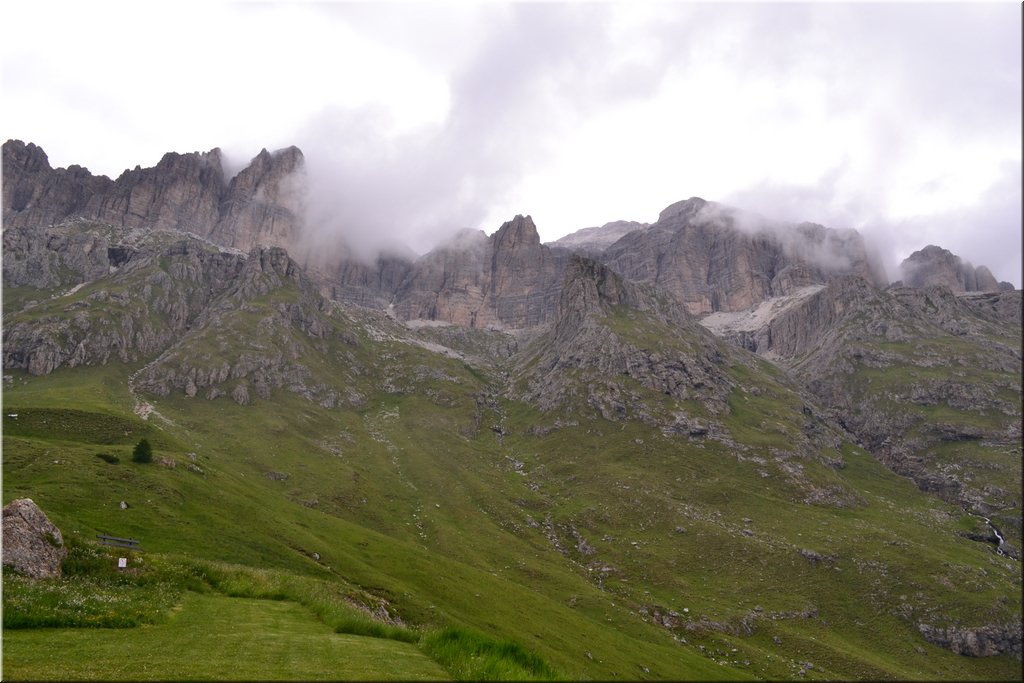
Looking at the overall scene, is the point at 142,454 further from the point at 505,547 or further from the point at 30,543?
the point at 505,547

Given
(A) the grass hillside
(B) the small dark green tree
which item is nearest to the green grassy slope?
(A) the grass hillside

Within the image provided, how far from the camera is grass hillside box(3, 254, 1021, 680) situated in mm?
37312

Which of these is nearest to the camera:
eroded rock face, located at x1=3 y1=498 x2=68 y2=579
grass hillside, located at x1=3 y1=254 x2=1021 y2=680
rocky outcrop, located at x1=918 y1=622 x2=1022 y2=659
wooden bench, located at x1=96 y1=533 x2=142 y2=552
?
eroded rock face, located at x1=3 y1=498 x2=68 y2=579

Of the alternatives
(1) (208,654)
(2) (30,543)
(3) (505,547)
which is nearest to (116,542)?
(2) (30,543)

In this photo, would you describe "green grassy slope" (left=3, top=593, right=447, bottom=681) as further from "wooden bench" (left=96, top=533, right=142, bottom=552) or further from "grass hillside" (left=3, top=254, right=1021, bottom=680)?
"wooden bench" (left=96, top=533, right=142, bottom=552)

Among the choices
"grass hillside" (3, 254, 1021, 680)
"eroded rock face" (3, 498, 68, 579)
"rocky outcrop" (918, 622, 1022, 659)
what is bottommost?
"rocky outcrop" (918, 622, 1022, 659)

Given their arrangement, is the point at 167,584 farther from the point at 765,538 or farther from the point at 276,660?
the point at 765,538

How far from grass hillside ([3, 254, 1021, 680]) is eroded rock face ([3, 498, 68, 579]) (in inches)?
96.7

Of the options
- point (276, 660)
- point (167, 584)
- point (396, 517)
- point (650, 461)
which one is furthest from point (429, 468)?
point (276, 660)

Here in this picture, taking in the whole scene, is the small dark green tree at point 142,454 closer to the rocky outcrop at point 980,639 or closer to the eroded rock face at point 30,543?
the eroded rock face at point 30,543

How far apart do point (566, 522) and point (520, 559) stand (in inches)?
1393

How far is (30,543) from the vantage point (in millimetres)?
28766

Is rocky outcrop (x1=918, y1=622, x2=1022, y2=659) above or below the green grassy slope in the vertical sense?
below

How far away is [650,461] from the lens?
637ft
